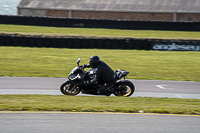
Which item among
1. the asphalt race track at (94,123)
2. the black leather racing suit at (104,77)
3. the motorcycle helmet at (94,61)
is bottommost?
the asphalt race track at (94,123)

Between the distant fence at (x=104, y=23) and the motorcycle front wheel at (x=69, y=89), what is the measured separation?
2255 centimetres

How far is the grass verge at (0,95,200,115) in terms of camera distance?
25.1 feet

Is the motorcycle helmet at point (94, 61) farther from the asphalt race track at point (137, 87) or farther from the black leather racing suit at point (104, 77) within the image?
the asphalt race track at point (137, 87)

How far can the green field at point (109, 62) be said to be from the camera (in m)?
14.7

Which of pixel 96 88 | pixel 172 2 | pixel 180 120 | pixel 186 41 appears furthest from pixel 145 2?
pixel 180 120

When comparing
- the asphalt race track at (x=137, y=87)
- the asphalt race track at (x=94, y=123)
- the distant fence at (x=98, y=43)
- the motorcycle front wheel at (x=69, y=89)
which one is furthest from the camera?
the distant fence at (x=98, y=43)

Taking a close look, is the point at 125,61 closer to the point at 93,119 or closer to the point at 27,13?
the point at 93,119

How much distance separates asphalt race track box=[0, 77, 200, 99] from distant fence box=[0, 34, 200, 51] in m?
9.01

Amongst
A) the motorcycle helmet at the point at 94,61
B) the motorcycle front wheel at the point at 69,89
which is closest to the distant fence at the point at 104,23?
the motorcycle front wheel at the point at 69,89

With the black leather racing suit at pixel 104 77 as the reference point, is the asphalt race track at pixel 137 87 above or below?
below

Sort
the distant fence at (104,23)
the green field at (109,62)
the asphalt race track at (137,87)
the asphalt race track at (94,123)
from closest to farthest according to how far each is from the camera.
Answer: the asphalt race track at (94,123), the asphalt race track at (137,87), the green field at (109,62), the distant fence at (104,23)

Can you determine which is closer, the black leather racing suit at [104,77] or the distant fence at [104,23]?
the black leather racing suit at [104,77]

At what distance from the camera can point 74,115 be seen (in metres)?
7.15

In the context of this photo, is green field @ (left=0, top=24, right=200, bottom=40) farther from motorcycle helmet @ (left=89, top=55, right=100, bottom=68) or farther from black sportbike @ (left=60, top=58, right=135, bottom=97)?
motorcycle helmet @ (left=89, top=55, right=100, bottom=68)
